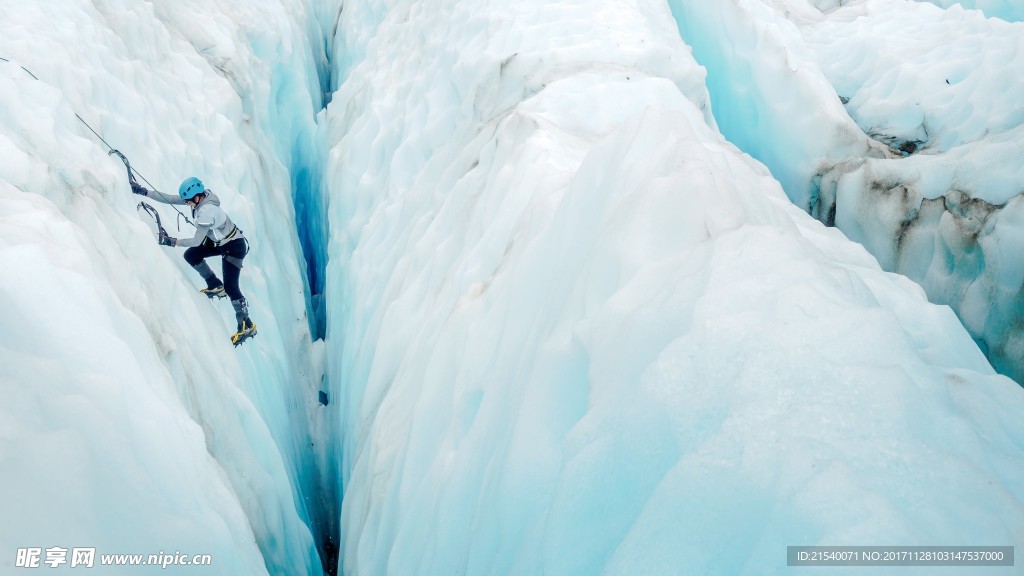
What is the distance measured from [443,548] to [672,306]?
56.0 inches

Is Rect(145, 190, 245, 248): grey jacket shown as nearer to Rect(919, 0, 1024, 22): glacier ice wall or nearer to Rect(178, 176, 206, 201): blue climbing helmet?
Rect(178, 176, 206, 201): blue climbing helmet

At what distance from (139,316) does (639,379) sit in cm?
231

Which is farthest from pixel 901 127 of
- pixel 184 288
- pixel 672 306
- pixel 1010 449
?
pixel 184 288

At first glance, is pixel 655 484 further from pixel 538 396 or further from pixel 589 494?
pixel 538 396

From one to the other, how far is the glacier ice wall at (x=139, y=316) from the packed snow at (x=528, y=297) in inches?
0.7

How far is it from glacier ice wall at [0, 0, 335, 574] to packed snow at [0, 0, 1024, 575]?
2 centimetres

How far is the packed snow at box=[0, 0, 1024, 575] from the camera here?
168 centimetres

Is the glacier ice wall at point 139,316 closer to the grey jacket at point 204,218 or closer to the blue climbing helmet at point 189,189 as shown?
the grey jacket at point 204,218

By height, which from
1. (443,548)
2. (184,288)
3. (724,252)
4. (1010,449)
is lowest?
(443,548)

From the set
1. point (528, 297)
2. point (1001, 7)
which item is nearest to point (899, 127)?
point (1001, 7)

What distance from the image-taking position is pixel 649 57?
510cm

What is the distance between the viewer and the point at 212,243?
3.98m

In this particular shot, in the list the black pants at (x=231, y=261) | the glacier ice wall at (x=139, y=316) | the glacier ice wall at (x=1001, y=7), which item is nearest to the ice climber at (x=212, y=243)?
the black pants at (x=231, y=261)

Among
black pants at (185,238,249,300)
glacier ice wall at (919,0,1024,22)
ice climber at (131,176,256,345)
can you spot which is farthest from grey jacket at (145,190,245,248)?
glacier ice wall at (919,0,1024,22)
